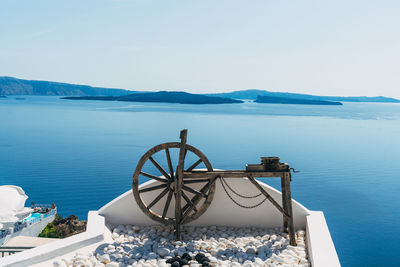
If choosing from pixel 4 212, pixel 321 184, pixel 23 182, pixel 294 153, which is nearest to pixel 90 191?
pixel 23 182

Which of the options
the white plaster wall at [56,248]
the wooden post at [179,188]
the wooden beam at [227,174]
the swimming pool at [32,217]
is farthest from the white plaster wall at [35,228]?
the wooden beam at [227,174]

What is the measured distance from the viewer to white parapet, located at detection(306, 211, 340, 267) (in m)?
6.27

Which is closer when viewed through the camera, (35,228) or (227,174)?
(227,174)

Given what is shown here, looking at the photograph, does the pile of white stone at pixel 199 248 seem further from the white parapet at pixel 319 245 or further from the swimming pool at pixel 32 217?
the swimming pool at pixel 32 217

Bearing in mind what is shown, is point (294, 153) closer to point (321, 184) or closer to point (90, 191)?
point (321, 184)

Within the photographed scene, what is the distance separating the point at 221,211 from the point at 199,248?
135 cm

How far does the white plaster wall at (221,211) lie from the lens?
859 cm

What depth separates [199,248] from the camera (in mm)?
7520

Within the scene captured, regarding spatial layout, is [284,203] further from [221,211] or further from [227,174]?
[221,211]

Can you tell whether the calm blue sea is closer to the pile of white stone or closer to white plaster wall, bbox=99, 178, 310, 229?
white plaster wall, bbox=99, 178, 310, 229

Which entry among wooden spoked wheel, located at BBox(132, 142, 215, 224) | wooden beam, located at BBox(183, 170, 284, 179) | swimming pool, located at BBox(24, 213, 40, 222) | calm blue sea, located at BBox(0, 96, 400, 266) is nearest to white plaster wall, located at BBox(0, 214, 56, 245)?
swimming pool, located at BBox(24, 213, 40, 222)

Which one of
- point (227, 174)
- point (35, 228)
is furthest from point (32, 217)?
point (227, 174)

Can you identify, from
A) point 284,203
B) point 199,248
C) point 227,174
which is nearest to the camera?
point 199,248

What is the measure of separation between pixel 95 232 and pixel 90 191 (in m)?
38.1
